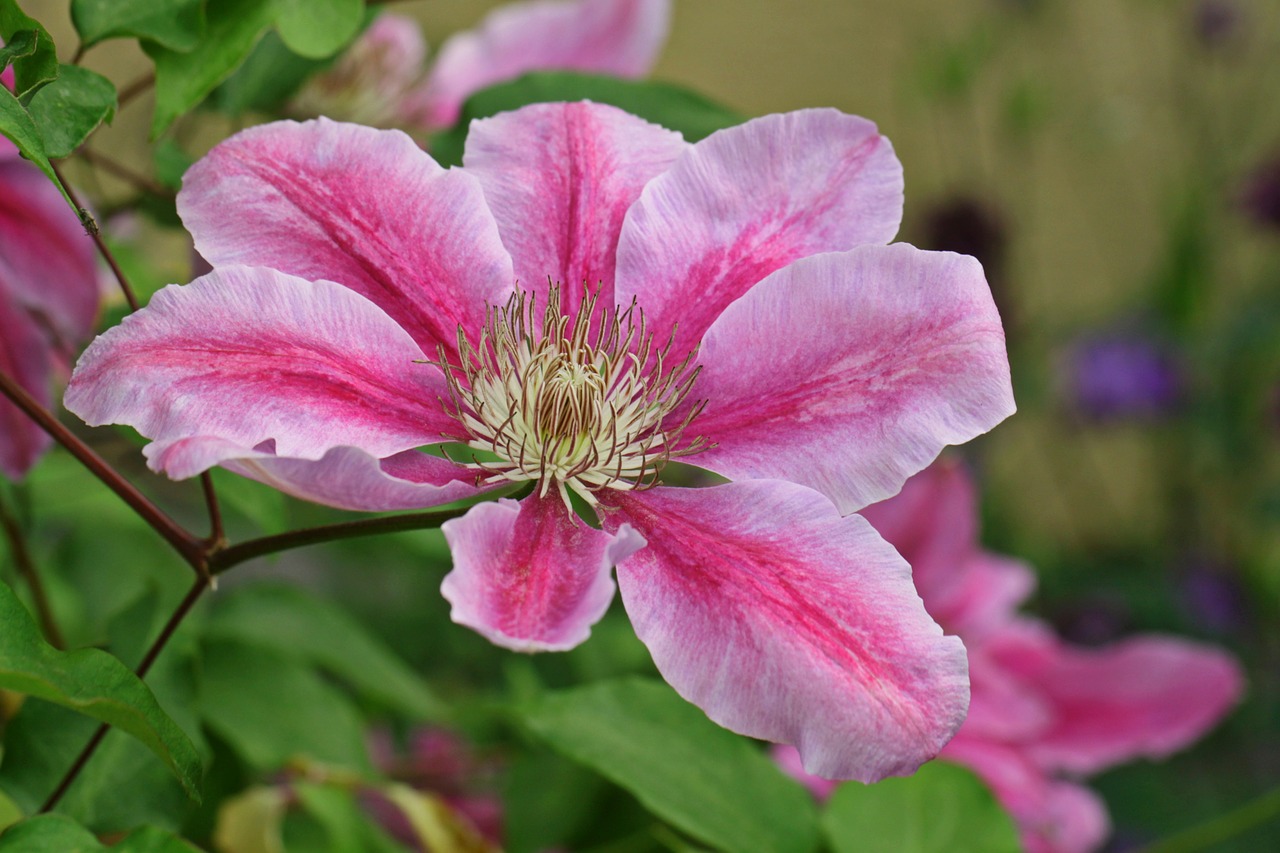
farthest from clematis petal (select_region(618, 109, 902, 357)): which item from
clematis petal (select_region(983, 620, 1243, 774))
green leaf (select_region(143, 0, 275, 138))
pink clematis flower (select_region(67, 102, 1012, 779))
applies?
clematis petal (select_region(983, 620, 1243, 774))

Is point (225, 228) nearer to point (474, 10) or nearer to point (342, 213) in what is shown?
point (342, 213)

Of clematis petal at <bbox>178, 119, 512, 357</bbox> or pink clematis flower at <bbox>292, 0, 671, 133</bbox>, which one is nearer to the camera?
clematis petal at <bbox>178, 119, 512, 357</bbox>

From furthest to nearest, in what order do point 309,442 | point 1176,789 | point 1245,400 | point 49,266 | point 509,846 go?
point 1245,400, point 1176,789, point 509,846, point 49,266, point 309,442

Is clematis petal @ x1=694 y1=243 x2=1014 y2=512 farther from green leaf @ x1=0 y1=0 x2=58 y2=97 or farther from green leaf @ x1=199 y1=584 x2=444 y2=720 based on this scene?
green leaf @ x1=199 y1=584 x2=444 y2=720

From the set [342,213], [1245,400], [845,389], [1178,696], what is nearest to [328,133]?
[342,213]

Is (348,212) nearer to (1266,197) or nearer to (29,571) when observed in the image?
(29,571)

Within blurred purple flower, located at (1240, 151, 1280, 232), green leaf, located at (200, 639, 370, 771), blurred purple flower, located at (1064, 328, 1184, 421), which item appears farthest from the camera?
blurred purple flower, located at (1064, 328, 1184, 421)

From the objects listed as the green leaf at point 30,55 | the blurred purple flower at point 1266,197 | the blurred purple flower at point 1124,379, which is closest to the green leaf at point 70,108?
the green leaf at point 30,55

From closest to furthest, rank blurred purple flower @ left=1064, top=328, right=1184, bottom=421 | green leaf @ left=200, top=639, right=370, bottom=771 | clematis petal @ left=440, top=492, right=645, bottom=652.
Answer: clematis petal @ left=440, top=492, right=645, bottom=652 → green leaf @ left=200, top=639, right=370, bottom=771 → blurred purple flower @ left=1064, top=328, right=1184, bottom=421
